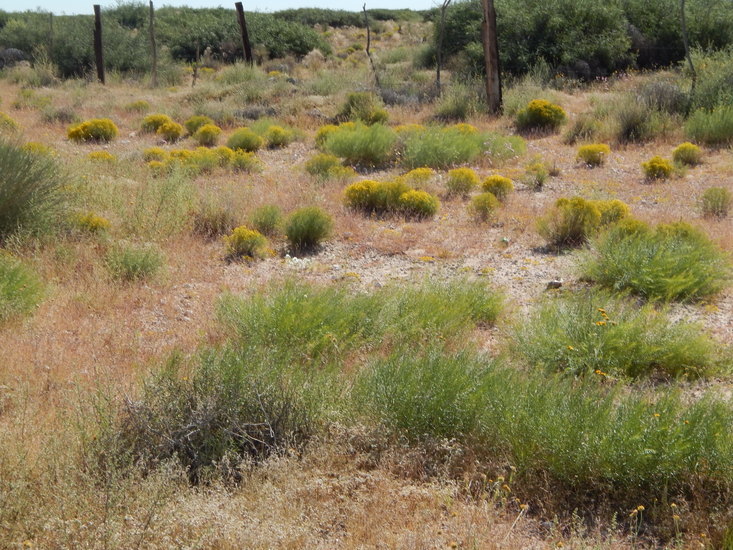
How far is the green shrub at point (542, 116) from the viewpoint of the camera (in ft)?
48.0

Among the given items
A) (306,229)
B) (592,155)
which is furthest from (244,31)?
(306,229)

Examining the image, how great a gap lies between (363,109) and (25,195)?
30.5 ft

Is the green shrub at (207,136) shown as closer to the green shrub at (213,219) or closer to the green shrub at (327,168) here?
the green shrub at (327,168)

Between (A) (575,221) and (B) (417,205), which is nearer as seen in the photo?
(A) (575,221)

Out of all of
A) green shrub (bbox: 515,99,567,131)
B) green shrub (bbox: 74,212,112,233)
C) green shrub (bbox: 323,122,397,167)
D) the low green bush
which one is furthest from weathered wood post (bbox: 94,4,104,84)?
the low green bush

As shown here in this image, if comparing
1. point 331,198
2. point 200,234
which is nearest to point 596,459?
point 200,234

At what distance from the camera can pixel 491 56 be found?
15711 mm

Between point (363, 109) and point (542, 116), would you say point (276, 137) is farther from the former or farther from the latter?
point (542, 116)

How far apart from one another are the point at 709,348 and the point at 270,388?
10.00ft

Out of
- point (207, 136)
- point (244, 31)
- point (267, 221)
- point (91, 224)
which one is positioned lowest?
point (267, 221)

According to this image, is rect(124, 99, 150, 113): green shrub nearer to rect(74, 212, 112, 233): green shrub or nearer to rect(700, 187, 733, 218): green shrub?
rect(74, 212, 112, 233): green shrub

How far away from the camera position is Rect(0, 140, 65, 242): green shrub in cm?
733

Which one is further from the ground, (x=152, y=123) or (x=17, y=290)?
(x=152, y=123)

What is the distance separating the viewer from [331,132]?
13328mm
